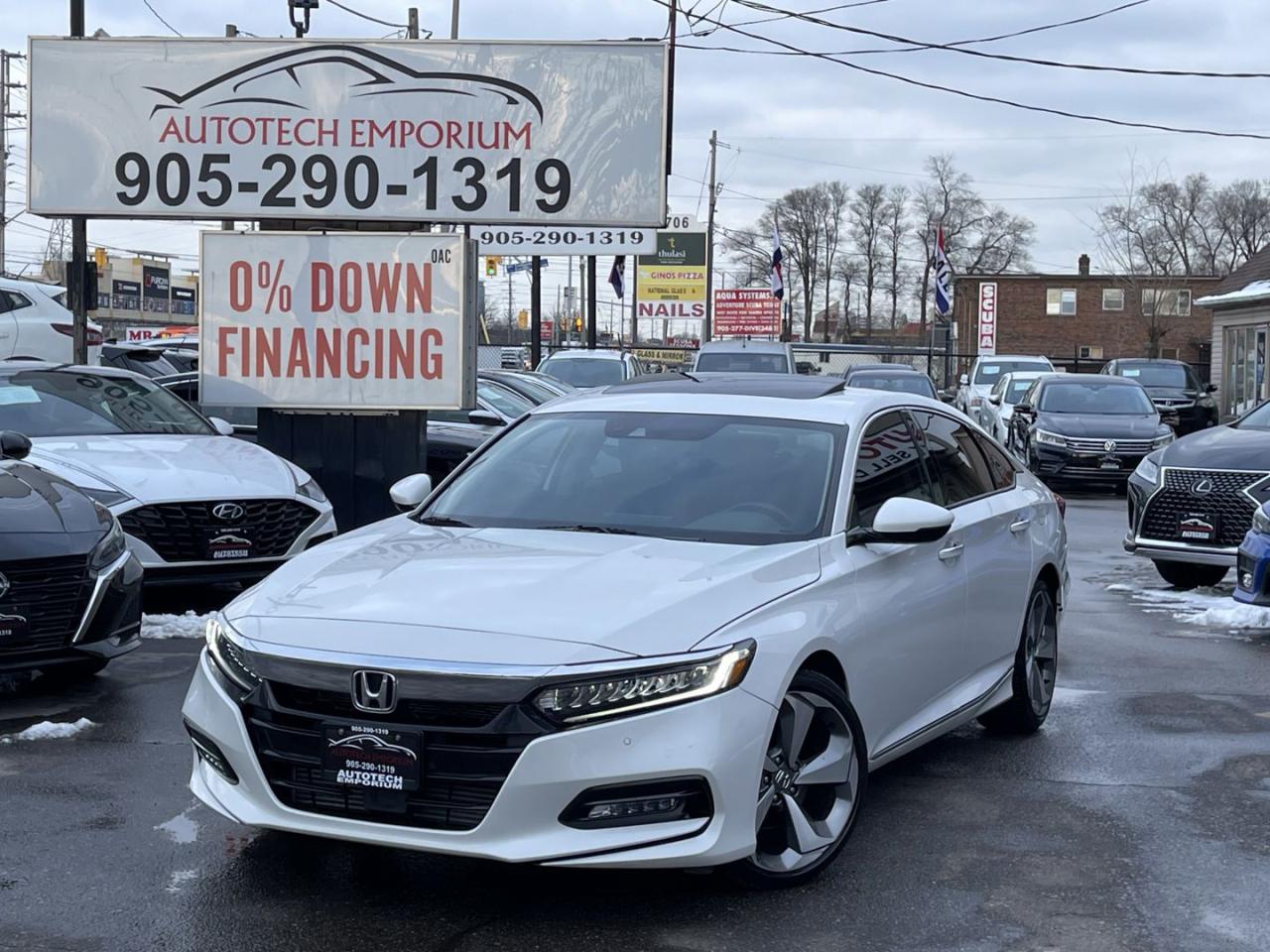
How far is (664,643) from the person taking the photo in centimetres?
427

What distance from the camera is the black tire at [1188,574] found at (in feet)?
39.4

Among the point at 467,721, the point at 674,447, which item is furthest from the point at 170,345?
the point at 467,721

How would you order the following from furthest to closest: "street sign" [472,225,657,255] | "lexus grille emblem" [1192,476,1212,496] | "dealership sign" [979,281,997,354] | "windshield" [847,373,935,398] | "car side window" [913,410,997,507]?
"dealership sign" [979,281,997,354], "street sign" [472,225,657,255], "windshield" [847,373,935,398], "lexus grille emblem" [1192,476,1212,496], "car side window" [913,410,997,507]

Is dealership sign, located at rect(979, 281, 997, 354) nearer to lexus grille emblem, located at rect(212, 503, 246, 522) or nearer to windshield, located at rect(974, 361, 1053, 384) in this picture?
windshield, located at rect(974, 361, 1053, 384)

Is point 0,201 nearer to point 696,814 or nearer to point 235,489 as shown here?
point 235,489

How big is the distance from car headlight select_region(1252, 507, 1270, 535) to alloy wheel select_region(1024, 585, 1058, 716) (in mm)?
2713

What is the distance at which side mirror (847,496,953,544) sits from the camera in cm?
525

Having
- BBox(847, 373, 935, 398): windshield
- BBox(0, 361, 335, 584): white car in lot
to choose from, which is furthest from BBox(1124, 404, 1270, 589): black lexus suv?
BBox(847, 373, 935, 398): windshield

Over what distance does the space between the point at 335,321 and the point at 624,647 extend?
7.94m

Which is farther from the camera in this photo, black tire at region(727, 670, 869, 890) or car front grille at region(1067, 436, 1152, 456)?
car front grille at region(1067, 436, 1152, 456)

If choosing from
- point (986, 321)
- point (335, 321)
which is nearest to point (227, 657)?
point (335, 321)

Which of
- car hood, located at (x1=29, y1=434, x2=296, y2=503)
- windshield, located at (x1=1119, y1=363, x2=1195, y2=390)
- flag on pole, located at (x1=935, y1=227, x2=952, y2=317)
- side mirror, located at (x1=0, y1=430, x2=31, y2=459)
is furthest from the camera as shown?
flag on pole, located at (x1=935, y1=227, x2=952, y2=317)

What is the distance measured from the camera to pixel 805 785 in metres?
4.84

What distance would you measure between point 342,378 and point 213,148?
2.03 m
